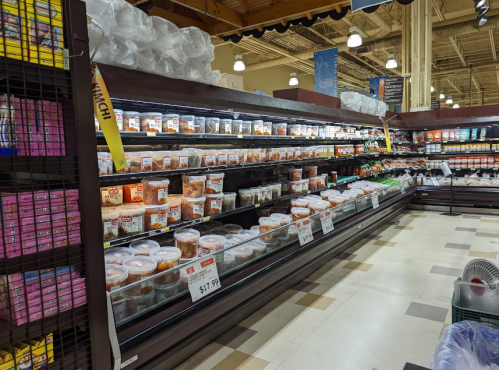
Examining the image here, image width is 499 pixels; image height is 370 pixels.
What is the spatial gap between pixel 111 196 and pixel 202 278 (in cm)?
86

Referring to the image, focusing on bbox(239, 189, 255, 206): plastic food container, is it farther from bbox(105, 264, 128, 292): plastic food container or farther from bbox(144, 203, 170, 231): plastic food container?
bbox(105, 264, 128, 292): plastic food container

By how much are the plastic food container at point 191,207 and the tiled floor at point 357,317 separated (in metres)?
0.97

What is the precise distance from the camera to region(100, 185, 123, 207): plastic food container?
243 centimetres

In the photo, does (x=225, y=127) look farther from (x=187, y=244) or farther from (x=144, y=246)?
(x=144, y=246)

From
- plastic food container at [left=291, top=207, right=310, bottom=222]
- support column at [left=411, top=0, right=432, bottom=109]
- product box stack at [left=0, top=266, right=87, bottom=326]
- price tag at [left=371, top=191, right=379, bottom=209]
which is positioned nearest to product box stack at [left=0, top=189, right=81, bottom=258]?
product box stack at [left=0, top=266, right=87, bottom=326]

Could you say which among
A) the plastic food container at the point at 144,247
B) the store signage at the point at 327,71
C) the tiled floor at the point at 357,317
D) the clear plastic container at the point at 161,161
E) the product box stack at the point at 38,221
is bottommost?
the tiled floor at the point at 357,317

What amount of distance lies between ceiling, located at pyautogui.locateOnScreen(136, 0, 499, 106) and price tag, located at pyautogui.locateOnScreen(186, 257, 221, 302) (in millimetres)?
3783

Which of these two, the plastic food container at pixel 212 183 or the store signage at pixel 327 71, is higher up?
the store signage at pixel 327 71

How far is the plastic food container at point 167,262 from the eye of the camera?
2.26 metres

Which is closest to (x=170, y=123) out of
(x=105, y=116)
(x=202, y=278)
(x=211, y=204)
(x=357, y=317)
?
(x=211, y=204)

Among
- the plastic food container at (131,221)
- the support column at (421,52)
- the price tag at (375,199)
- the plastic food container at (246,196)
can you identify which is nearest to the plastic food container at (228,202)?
the plastic food container at (246,196)

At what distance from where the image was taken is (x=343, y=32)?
1238 centimetres

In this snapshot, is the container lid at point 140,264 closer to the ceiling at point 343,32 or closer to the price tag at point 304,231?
the price tag at point 304,231

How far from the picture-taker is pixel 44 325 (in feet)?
5.08
